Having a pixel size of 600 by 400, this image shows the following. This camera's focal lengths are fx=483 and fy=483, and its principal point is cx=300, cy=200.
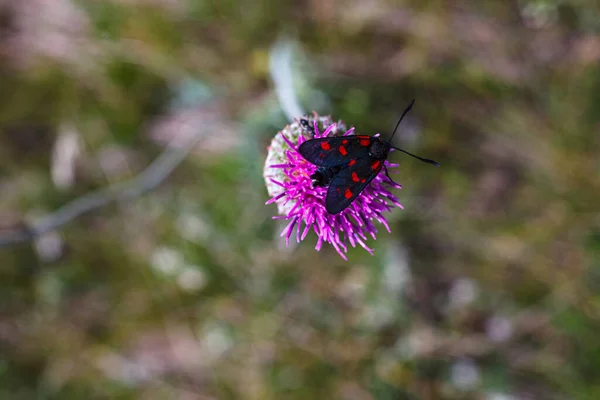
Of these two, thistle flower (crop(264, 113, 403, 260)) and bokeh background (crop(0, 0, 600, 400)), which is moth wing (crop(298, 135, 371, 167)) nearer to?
thistle flower (crop(264, 113, 403, 260))

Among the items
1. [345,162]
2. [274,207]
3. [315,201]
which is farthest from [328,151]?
[274,207]

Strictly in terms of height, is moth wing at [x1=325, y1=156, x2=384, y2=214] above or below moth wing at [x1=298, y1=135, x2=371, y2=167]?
below

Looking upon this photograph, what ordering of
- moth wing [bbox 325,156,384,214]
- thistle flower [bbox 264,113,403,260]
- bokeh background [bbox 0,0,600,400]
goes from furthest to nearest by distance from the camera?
bokeh background [bbox 0,0,600,400]
thistle flower [bbox 264,113,403,260]
moth wing [bbox 325,156,384,214]

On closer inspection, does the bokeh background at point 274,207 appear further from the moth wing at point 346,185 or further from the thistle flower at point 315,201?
the moth wing at point 346,185

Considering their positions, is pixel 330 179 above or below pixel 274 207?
below

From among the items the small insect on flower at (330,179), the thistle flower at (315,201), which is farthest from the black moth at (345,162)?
the thistle flower at (315,201)

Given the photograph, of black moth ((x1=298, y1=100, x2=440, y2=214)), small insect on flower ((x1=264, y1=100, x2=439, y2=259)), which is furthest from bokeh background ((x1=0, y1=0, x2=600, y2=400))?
black moth ((x1=298, y1=100, x2=440, y2=214))

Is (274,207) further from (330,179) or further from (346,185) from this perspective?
(346,185)
